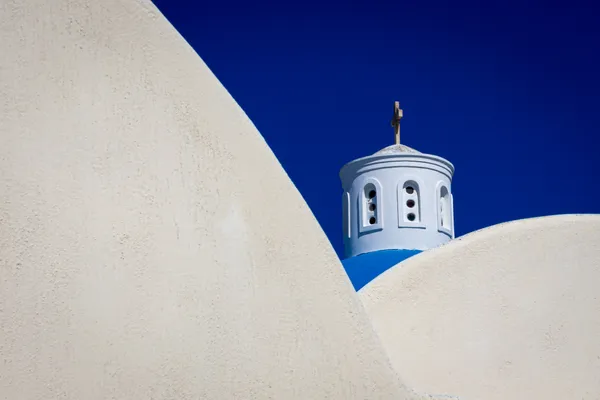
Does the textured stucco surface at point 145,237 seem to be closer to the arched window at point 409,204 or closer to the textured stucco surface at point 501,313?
the textured stucco surface at point 501,313

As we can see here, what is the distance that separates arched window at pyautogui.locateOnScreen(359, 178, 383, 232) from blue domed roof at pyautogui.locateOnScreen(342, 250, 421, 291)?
0.57 m

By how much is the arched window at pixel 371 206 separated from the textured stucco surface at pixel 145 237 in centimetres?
1055

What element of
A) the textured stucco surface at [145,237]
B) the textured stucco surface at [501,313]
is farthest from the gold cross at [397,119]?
the textured stucco surface at [145,237]

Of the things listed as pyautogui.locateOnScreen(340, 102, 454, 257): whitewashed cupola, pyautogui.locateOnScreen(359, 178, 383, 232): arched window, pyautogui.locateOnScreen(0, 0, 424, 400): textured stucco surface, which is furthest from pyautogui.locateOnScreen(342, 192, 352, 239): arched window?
pyautogui.locateOnScreen(0, 0, 424, 400): textured stucco surface

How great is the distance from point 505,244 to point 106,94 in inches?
137

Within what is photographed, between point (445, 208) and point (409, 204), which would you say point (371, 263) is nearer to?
point (409, 204)

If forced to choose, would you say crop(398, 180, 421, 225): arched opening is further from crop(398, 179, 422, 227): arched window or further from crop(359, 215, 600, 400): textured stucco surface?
crop(359, 215, 600, 400): textured stucco surface

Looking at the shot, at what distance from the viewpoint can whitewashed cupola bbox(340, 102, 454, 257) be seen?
47.9ft

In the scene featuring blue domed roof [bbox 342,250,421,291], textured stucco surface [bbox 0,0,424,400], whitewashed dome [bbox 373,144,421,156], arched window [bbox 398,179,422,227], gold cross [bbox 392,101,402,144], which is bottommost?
textured stucco surface [bbox 0,0,424,400]

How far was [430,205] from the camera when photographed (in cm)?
1471

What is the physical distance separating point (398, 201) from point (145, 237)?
11.4 m

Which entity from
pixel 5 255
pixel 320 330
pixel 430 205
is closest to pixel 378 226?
pixel 430 205

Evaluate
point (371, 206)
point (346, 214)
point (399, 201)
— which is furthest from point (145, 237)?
point (346, 214)

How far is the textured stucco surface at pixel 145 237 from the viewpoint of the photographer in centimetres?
329
